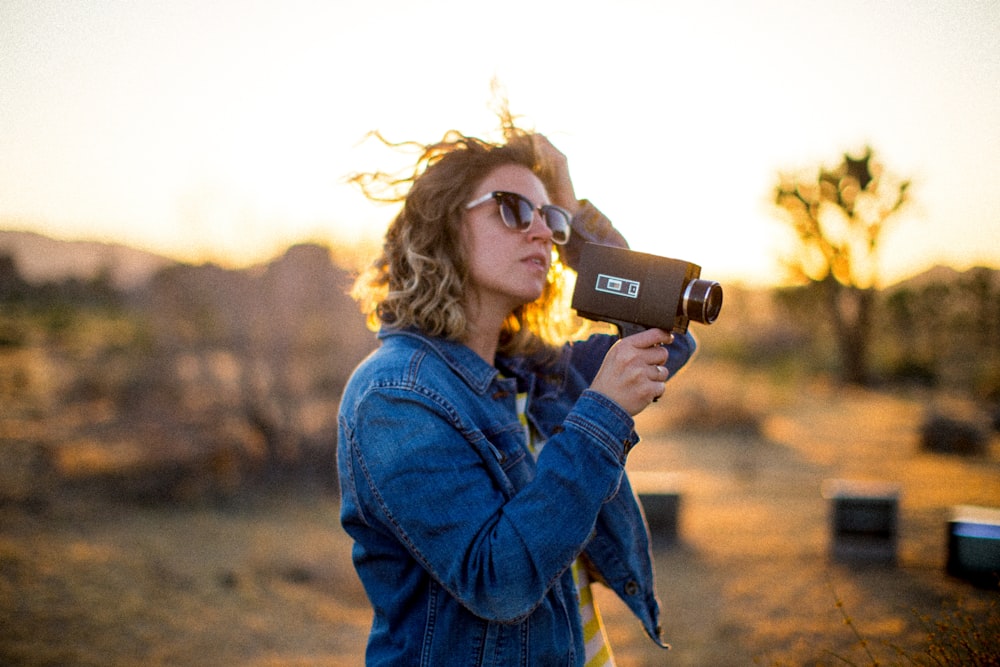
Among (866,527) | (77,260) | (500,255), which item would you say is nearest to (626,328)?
(500,255)

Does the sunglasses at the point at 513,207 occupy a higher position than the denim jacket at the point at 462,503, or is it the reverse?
the sunglasses at the point at 513,207

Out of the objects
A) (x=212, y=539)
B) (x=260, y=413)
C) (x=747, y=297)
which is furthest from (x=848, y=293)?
(x=212, y=539)

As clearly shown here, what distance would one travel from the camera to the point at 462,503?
54.7 inches

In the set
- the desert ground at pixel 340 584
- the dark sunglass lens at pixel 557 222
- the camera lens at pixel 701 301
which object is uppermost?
the dark sunglass lens at pixel 557 222

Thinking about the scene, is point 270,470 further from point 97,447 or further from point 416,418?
point 416,418

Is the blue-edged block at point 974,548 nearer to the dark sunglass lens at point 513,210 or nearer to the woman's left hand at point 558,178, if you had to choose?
the woman's left hand at point 558,178

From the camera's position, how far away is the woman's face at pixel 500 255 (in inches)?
74.0

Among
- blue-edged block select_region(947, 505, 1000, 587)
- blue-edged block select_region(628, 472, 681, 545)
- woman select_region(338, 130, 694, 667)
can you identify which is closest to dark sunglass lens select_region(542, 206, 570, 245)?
woman select_region(338, 130, 694, 667)

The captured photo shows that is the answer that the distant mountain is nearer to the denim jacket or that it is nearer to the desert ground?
the desert ground

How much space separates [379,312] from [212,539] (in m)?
5.02

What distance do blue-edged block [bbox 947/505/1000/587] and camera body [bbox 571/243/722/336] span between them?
161 inches

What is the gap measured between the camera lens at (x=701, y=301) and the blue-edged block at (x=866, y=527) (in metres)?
4.66

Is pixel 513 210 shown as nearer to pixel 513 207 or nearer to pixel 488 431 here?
pixel 513 207

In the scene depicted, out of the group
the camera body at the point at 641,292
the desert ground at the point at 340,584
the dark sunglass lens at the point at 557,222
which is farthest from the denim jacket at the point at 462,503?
the desert ground at the point at 340,584
